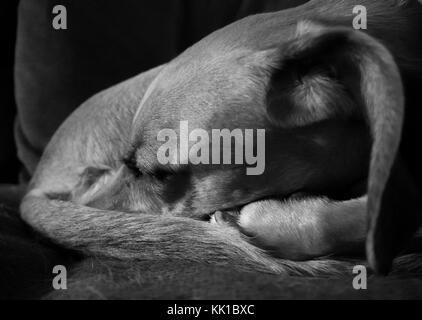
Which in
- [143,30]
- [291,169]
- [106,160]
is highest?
[143,30]

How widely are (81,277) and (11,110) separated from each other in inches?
57.2

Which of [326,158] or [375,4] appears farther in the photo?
[375,4]

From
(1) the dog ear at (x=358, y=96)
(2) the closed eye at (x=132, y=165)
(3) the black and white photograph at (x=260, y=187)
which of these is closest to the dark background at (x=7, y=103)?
(3) the black and white photograph at (x=260, y=187)

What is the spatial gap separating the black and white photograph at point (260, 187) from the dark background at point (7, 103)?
807 mm

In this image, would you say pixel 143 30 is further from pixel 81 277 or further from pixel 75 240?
pixel 81 277

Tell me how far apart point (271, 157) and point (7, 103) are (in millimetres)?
1526

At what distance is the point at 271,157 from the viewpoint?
1.18 meters

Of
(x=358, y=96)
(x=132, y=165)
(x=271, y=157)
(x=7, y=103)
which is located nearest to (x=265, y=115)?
(x=271, y=157)

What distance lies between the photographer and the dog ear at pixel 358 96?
859 mm

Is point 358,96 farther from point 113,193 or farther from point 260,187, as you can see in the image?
point 113,193

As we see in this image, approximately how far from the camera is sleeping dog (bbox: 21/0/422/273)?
107 centimetres

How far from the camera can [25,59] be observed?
6.77 feet

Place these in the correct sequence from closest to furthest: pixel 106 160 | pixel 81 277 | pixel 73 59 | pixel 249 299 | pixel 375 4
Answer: pixel 249 299 < pixel 81 277 < pixel 375 4 < pixel 106 160 < pixel 73 59
